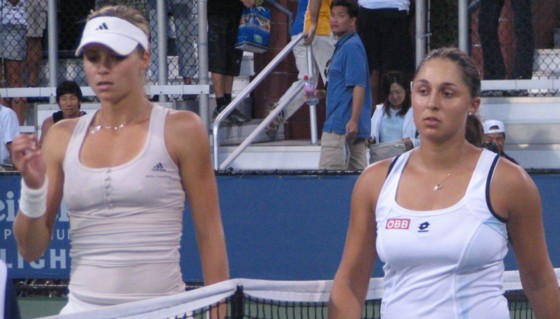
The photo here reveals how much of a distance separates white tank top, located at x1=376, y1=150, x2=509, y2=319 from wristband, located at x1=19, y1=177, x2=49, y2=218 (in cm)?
101

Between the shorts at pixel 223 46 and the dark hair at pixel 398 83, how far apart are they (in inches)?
81.3

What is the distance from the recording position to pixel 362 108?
389 inches

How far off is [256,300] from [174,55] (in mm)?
8559

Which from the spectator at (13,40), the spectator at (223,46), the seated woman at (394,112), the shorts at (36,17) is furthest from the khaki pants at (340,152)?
the shorts at (36,17)

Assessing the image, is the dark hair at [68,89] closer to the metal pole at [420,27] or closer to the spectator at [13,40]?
the spectator at [13,40]

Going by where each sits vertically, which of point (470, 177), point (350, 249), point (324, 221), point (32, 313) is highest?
point (470, 177)

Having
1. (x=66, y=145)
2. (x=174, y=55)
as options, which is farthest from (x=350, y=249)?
(x=174, y=55)

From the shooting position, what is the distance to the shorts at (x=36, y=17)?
12227 millimetres

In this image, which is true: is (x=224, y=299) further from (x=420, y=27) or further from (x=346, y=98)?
(x=420, y=27)

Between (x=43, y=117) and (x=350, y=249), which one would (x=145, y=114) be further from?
(x=43, y=117)

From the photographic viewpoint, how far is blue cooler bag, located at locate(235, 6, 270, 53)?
11719 mm

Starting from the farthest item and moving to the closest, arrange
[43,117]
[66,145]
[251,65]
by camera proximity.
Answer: [251,65], [43,117], [66,145]

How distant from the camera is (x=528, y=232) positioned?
335cm

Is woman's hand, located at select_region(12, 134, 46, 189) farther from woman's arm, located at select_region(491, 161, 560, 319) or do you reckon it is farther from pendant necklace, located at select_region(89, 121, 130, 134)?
woman's arm, located at select_region(491, 161, 560, 319)
